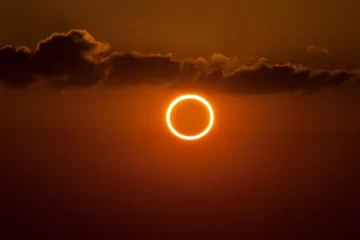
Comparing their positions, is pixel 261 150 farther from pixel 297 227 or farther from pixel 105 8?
pixel 105 8

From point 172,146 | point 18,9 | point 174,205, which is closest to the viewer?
point 18,9

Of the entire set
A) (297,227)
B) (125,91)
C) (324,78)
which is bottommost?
(297,227)

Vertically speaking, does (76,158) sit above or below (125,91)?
below

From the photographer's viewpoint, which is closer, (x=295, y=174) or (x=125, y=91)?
(x=125, y=91)

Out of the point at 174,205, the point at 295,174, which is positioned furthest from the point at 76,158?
the point at 295,174

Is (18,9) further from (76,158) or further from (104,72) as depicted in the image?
(76,158)

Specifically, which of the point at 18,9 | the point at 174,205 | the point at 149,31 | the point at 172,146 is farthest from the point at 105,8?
the point at 174,205

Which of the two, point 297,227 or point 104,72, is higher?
point 104,72

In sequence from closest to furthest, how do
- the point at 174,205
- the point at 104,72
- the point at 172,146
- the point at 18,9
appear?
the point at 18,9 → the point at 104,72 → the point at 172,146 → the point at 174,205

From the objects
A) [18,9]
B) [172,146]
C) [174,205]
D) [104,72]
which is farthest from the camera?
[174,205]
